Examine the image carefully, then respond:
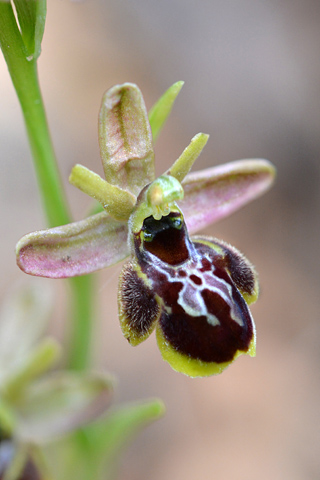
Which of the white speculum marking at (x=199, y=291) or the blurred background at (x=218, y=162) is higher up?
the white speculum marking at (x=199, y=291)

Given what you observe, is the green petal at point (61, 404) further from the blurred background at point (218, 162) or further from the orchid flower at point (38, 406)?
the blurred background at point (218, 162)

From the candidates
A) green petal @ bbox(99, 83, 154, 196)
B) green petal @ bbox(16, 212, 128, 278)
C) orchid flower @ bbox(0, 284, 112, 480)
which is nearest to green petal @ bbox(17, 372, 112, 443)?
orchid flower @ bbox(0, 284, 112, 480)

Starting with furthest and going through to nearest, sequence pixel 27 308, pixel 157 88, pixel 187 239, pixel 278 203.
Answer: pixel 157 88, pixel 278 203, pixel 27 308, pixel 187 239

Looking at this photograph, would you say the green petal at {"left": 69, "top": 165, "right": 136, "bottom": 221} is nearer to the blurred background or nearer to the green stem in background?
the green stem in background

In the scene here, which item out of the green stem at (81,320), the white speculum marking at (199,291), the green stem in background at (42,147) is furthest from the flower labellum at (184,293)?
the green stem at (81,320)

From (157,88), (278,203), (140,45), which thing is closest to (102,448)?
(278,203)

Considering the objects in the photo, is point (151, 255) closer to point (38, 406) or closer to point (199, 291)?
point (199, 291)

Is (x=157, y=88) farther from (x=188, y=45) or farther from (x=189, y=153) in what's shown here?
(x=189, y=153)
